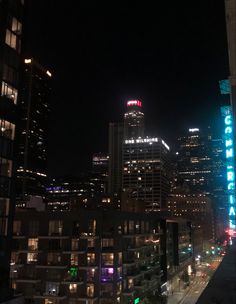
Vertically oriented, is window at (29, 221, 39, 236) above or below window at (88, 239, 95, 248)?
above

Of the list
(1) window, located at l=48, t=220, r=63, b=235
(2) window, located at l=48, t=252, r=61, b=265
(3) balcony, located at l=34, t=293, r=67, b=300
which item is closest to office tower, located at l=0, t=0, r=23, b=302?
(3) balcony, located at l=34, t=293, r=67, b=300

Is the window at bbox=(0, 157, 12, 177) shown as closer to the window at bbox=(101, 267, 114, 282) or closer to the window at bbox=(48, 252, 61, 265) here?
the window at bbox=(48, 252, 61, 265)

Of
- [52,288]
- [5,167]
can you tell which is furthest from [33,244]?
[5,167]

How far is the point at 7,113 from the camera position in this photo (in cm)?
4381

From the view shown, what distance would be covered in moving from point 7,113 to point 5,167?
6184mm

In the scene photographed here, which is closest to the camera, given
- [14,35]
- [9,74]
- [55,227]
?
[9,74]

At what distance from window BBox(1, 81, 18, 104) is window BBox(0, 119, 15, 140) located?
305cm

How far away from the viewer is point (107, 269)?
69.2 meters

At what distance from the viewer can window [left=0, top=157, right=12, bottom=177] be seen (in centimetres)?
4225

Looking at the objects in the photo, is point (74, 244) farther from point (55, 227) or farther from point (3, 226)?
point (3, 226)

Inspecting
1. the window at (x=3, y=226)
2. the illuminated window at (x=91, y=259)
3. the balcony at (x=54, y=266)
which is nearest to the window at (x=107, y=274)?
the illuminated window at (x=91, y=259)

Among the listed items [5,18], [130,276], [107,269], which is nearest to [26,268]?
[107,269]

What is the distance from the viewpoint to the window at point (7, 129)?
42744mm

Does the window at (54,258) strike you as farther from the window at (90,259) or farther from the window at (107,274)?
the window at (107,274)
